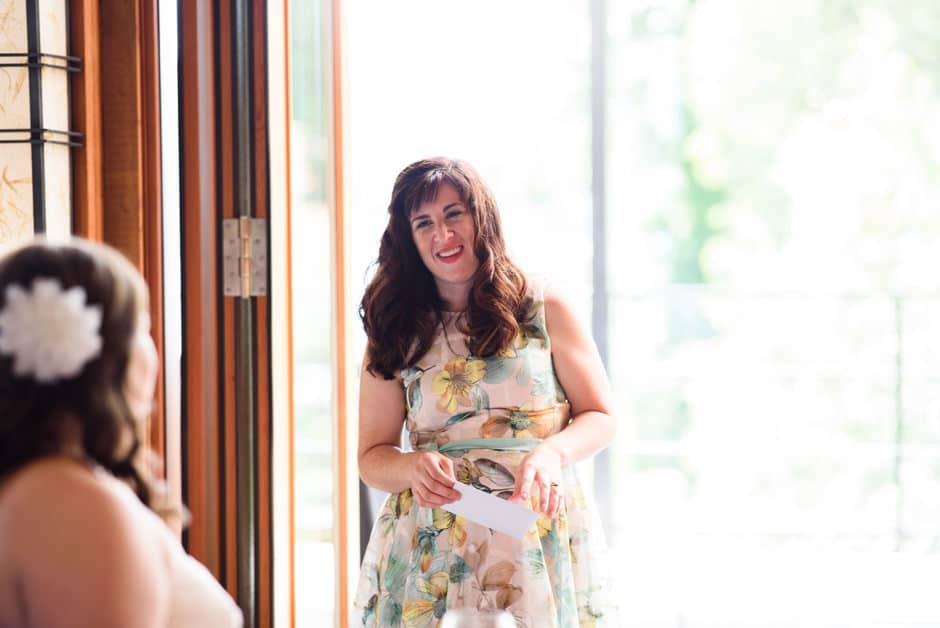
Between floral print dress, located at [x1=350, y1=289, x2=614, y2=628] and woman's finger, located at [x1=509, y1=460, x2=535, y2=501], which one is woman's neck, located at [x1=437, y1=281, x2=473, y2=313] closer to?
floral print dress, located at [x1=350, y1=289, x2=614, y2=628]

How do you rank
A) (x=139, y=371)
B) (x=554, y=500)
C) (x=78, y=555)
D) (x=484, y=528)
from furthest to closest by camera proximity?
(x=484, y=528)
(x=554, y=500)
(x=139, y=371)
(x=78, y=555)

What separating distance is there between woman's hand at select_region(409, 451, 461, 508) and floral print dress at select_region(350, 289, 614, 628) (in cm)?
12

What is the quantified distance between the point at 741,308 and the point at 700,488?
920 millimetres

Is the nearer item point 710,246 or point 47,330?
point 47,330

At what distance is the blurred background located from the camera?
136 inches

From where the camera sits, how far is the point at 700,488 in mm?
4715

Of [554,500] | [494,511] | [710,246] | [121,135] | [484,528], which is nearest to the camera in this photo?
[494,511]

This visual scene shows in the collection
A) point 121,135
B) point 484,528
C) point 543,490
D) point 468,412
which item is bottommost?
point 484,528

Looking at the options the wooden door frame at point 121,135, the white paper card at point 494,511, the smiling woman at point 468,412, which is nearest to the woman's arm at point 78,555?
the white paper card at point 494,511

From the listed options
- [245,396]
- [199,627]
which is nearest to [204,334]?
[245,396]

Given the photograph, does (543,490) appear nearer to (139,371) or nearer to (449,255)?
(449,255)

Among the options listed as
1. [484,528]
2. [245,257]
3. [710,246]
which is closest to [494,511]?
[484,528]

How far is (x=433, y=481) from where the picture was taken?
1.63 m

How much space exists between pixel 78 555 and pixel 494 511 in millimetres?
811
